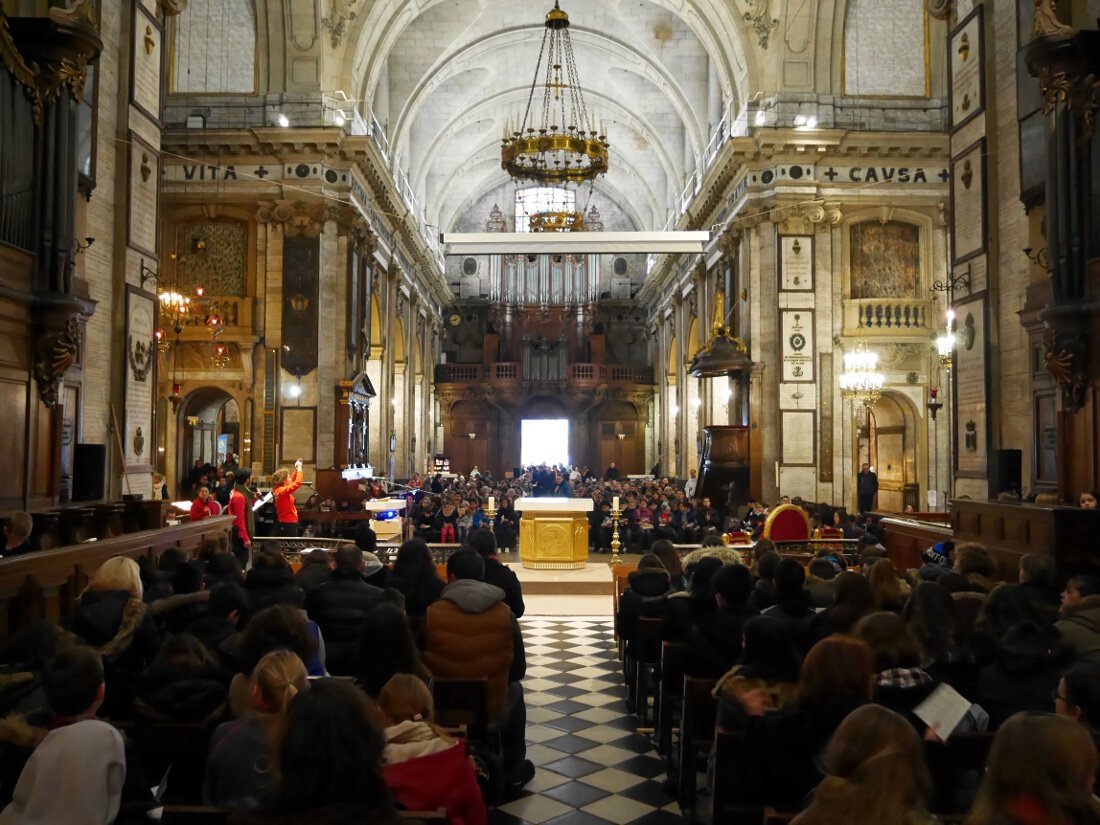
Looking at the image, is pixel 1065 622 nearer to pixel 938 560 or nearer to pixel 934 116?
pixel 938 560

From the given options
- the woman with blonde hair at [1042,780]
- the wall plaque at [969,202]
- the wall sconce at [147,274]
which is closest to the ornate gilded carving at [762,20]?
the wall plaque at [969,202]

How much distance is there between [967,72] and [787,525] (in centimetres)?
625

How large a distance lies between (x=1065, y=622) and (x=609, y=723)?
3.46m

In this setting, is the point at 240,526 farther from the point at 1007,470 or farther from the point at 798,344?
the point at 798,344

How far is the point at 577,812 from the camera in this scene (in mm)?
5254

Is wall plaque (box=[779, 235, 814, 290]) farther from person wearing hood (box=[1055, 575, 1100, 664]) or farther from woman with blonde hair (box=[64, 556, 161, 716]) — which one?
woman with blonde hair (box=[64, 556, 161, 716])

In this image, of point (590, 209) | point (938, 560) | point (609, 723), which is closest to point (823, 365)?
point (938, 560)

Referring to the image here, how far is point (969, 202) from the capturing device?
40.3ft

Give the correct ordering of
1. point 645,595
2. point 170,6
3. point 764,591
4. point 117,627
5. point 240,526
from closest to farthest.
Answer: point 117,627 → point 764,591 → point 645,595 → point 240,526 → point 170,6

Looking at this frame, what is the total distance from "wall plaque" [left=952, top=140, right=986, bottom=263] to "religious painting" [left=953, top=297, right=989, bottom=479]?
0.72 metres

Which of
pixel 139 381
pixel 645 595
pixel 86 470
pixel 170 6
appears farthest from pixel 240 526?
pixel 170 6

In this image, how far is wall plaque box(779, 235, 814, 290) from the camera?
798 inches

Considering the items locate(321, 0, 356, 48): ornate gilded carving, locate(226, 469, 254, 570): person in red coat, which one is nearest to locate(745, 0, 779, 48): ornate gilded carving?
locate(321, 0, 356, 48): ornate gilded carving

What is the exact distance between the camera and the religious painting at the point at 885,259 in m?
20.6
